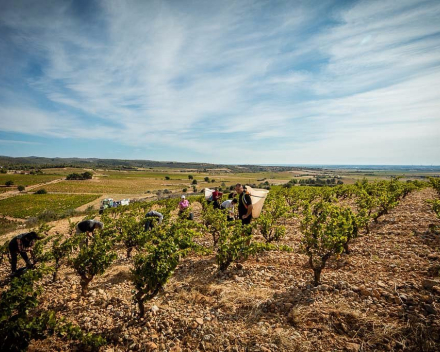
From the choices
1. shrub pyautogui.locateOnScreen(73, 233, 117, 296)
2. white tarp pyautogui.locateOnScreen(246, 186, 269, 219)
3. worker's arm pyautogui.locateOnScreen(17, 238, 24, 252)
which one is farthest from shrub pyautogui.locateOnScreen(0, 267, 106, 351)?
white tarp pyautogui.locateOnScreen(246, 186, 269, 219)

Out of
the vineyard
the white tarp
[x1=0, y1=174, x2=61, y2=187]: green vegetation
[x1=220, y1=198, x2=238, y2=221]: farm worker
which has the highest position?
the white tarp

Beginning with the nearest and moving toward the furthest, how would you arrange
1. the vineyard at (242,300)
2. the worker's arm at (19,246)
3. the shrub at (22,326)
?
the shrub at (22,326)
the vineyard at (242,300)
the worker's arm at (19,246)

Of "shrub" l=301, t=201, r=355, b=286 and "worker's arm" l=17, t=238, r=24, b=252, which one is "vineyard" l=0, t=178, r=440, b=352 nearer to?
"shrub" l=301, t=201, r=355, b=286

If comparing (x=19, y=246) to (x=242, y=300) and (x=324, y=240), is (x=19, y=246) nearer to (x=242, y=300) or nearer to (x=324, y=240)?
(x=242, y=300)

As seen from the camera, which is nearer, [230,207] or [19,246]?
[19,246]

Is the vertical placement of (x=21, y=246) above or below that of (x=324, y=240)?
below

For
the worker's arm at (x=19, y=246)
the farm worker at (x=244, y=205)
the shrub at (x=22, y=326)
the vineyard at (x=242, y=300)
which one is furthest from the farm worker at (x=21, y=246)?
the farm worker at (x=244, y=205)

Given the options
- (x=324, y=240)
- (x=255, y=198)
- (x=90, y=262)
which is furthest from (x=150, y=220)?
(x=324, y=240)

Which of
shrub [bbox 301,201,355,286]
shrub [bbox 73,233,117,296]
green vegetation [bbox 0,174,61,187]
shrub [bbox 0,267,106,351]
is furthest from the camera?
green vegetation [bbox 0,174,61,187]

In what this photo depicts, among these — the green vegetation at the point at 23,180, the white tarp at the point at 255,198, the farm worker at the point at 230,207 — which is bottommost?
the green vegetation at the point at 23,180

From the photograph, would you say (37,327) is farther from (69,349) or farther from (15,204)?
(15,204)

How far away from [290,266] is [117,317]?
5.39m

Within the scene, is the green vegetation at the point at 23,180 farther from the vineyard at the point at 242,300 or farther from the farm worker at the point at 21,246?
the vineyard at the point at 242,300

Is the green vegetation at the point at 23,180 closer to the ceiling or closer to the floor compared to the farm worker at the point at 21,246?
closer to the floor
